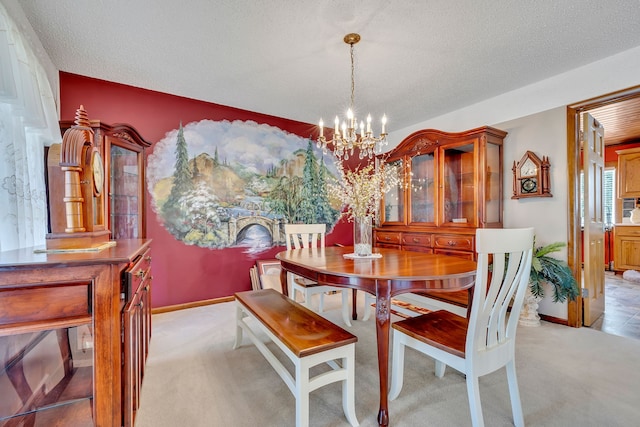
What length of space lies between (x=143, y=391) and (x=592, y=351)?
333cm

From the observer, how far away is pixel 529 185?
3.04 metres

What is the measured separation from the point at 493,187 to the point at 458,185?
1.22ft

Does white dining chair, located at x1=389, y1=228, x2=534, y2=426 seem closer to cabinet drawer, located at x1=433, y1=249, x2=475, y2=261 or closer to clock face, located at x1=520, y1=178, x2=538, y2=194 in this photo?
cabinet drawer, located at x1=433, y1=249, x2=475, y2=261

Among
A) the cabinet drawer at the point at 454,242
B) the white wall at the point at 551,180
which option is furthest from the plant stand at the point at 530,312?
the cabinet drawer at the point at 454,242

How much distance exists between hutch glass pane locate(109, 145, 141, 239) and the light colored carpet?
105 cm

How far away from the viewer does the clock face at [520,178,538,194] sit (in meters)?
2.98

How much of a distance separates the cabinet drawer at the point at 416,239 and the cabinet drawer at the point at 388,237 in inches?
4.9

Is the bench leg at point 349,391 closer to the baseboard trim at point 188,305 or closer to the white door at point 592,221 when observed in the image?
the baseboard trim at point 188,305

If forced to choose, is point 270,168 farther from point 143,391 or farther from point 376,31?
point 143,391

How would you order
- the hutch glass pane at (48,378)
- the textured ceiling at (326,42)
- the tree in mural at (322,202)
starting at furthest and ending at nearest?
the tree in mural at (322,202), the textured ceiling at (326,42), the hutch glass pane at (48,378)

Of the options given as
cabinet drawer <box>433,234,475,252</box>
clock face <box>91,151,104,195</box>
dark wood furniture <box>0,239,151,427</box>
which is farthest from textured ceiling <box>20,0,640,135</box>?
dark wood furniture <box>0,239,151,427</box>

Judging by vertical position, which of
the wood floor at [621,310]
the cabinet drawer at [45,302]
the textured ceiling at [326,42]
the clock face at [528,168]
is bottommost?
the wood floor at [621,310]

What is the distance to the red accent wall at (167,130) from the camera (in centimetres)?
284

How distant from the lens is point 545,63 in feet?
8.50
